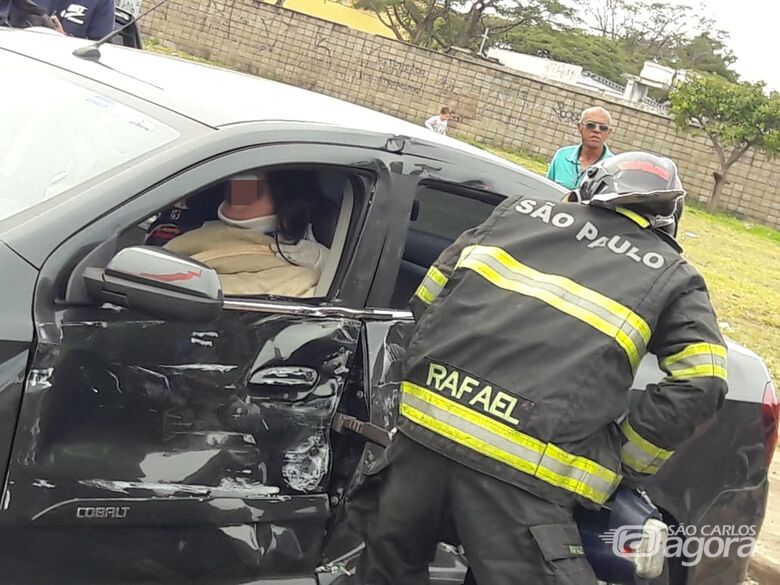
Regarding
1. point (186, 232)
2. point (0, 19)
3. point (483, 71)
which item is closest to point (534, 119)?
point (483, 71)

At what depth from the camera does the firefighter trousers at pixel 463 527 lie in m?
2.29

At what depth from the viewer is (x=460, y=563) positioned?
2.77 meters

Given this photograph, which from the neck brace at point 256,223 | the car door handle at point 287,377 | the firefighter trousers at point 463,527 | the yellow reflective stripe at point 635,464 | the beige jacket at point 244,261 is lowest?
the firefighter trousers at point 463,527

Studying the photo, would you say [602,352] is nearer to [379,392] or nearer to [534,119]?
[379,392]

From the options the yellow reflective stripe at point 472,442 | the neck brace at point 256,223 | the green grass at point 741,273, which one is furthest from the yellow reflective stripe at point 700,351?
the green grass at point 741,273

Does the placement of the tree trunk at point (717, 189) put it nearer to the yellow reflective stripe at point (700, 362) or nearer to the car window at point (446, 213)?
the car window at point (446, 213)

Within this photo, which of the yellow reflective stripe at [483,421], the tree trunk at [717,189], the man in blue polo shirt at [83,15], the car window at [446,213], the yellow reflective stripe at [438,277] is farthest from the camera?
the tree trunk at [717,189]

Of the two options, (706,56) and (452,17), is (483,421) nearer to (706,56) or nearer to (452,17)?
(452,17)

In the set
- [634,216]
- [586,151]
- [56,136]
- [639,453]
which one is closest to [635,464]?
[639,453]

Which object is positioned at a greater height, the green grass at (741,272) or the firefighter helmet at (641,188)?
the firefighter helmet at (641,188)

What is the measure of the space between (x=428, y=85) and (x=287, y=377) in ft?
91.1

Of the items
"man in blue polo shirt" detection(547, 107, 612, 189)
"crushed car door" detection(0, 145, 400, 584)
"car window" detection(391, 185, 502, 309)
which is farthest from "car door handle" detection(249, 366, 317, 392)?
"man in blue polo shirt" detection(547, 107, 612, 189)

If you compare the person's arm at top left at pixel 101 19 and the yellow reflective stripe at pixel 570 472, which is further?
the person's arm at top left at pixel 101 19

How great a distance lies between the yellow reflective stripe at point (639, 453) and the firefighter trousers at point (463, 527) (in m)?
0.21
